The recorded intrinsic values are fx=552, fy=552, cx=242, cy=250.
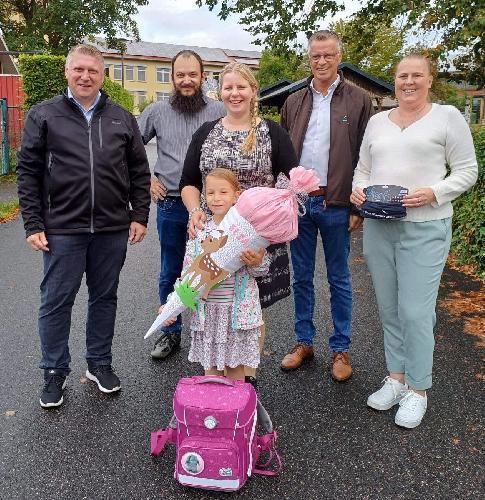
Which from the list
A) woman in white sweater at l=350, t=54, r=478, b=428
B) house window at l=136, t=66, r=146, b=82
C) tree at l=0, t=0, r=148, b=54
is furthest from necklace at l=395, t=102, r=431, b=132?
house window at l=136, t=66, r=146, b=82

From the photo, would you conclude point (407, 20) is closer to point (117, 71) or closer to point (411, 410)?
point (411, 410)

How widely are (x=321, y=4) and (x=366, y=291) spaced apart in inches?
445

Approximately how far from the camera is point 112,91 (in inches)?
1068

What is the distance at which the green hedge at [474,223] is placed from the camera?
704 centimetres

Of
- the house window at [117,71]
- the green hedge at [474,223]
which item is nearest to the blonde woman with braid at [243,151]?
the green hedge at [474,223]

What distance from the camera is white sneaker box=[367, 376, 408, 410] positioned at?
11.5 feet

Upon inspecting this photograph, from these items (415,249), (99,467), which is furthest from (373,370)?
(99,467)

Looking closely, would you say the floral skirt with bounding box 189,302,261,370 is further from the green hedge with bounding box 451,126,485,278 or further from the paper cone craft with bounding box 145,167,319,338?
the green hedge with bounding box 451,126,485,278

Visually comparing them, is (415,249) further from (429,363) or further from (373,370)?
(373,370)

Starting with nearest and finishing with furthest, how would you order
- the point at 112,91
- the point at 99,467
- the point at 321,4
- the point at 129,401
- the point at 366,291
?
the point at 99,467 → the point at 129,401 → the point at 366,291 → the point at 321,4 → the point at 112,91

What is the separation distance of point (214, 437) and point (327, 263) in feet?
5.56

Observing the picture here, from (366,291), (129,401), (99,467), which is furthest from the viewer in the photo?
(366,291)

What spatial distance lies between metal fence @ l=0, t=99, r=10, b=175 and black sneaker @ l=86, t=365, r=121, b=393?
39.0 feet

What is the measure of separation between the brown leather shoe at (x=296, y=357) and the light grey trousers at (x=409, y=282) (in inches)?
30.9
